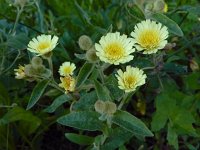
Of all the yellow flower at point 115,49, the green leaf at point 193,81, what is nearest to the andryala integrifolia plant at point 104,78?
the yellow flower at point 115,49

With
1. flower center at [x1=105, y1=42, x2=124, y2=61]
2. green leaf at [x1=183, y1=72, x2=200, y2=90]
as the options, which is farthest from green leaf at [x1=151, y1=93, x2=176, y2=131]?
flower center at [x1=105, y1=42, x2=124, y2=61]

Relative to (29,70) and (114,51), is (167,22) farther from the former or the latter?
(29,70)

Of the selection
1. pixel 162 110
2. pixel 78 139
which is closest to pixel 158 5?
pixel 162 110

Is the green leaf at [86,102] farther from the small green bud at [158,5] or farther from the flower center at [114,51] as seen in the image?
the small green bud at [158,5]

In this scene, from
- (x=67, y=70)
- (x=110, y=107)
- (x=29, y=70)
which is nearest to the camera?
(x=110, y=107)

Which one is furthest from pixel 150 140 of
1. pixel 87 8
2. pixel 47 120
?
pixel 87 8

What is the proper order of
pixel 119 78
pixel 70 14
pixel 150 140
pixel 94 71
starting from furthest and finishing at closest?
pixel 70 14 → pixel 150 140 → pixel 94 71 → pixel 119 78

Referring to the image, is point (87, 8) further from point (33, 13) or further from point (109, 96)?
point (109, 96)

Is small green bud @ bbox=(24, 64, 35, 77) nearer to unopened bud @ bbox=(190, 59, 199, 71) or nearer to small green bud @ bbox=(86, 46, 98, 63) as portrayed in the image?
small green bud @ bbox=(86, 46, 98, 63)
